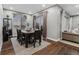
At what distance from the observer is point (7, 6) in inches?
61.3

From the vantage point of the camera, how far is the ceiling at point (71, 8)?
5.28 feet

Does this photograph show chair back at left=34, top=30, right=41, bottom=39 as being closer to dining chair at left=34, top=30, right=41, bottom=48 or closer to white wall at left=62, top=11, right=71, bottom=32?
dining chair at left=34, top=30, right=41, bottom=48

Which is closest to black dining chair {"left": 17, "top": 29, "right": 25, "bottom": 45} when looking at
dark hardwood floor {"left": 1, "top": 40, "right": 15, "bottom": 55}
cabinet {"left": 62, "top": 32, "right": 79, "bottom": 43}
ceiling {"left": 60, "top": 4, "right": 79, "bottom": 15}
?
dark hardwood floor {"left": 1, "top": 40, "right": 15, "bottom": 55}

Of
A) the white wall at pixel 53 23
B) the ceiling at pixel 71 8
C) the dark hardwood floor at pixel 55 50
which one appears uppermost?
the ceiling at pixel 71 8

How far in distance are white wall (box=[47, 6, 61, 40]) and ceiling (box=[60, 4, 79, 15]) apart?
14cm

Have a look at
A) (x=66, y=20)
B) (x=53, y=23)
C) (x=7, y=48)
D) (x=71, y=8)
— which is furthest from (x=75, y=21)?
(x=7, y=48)

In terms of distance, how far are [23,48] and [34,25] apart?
0.52 m

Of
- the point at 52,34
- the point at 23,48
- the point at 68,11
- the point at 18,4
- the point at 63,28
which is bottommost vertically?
the point at 23,48

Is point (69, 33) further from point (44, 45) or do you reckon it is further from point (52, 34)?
point (44, 45)

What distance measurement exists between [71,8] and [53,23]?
0.47 metres

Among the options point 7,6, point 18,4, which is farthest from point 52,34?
point 7,6

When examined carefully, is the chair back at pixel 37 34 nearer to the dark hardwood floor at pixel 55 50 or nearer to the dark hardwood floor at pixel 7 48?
the dark hardwood floor at pixel 55 50

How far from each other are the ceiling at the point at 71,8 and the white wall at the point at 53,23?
135 millimetres

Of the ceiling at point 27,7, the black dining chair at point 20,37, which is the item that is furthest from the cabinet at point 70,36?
the black dining chair at point 20,37
